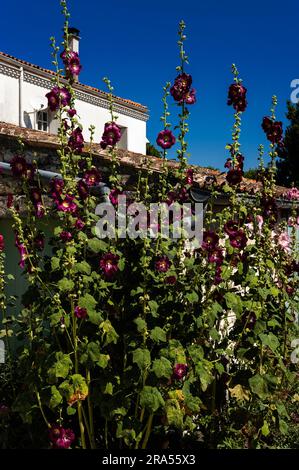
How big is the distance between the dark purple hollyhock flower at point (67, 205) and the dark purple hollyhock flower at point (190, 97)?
0.90 m

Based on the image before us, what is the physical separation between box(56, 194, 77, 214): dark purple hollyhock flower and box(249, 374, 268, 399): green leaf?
4.64 feet

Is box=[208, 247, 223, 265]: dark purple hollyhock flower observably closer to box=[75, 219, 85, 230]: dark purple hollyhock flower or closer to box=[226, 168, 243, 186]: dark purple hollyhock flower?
box=[226, 168, 243, 186]: dark purple hollyhock flower

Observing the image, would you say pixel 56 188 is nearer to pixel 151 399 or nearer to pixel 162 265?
pixel 162 265

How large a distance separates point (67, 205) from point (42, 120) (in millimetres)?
13703

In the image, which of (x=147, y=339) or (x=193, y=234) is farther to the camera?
(x=193, y=234)

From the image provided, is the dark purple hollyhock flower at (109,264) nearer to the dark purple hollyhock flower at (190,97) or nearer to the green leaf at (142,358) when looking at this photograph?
the green leaf at (142,358)

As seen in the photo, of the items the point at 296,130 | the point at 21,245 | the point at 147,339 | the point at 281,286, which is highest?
the point at 296,130

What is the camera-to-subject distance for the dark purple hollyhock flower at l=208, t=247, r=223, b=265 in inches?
120

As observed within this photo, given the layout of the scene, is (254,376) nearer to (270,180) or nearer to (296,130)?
(270,180)

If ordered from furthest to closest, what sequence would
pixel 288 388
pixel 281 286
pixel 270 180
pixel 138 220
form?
pixel 288 388 < pixel 281 286 < pixel 270 180 < pixel 138 220

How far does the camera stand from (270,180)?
347cm

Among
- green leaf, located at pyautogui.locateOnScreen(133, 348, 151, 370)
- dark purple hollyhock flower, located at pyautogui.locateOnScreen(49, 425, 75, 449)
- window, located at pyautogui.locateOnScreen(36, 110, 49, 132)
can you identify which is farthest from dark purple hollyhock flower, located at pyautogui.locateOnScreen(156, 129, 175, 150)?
window, located at pyautogui.locateOnScreen(36, 110, 49, 132)
